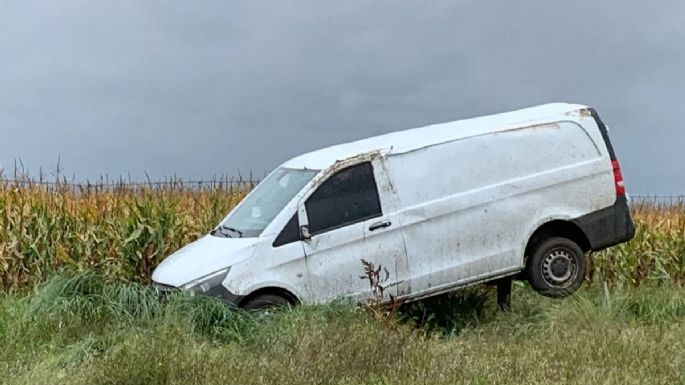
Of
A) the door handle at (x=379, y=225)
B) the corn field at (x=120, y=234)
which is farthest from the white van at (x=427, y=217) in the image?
the corn field at (x=120, y=234)

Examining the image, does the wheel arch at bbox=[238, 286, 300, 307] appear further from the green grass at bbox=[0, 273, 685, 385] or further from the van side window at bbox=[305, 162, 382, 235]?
the van side window at bbox=[305, 162, 382, 235]

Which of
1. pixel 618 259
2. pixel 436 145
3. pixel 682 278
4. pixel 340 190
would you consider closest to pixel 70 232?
pixel 340 190

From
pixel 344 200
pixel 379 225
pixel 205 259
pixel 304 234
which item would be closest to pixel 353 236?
pixel 379 225

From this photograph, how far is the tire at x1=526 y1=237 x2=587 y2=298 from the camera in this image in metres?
10.1

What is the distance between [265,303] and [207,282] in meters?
0.68

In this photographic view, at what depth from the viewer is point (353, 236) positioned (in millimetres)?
9414

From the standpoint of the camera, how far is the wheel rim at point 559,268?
1020cm

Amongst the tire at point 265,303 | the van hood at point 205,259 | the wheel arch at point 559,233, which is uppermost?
the van hood at point 205,259

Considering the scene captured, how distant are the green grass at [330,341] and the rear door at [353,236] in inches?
21.3

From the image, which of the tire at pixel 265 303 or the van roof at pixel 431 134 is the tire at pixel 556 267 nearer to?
the van roof at pixel 431 134

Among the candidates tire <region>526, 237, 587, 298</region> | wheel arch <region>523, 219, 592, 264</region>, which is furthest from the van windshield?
tire <region>526, 237, 587, 298</region>

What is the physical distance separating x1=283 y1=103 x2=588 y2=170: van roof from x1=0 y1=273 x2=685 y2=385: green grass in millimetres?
2002

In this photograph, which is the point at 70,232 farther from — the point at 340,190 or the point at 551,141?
the point at 551,141

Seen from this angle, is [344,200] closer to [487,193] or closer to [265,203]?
[265,203]
